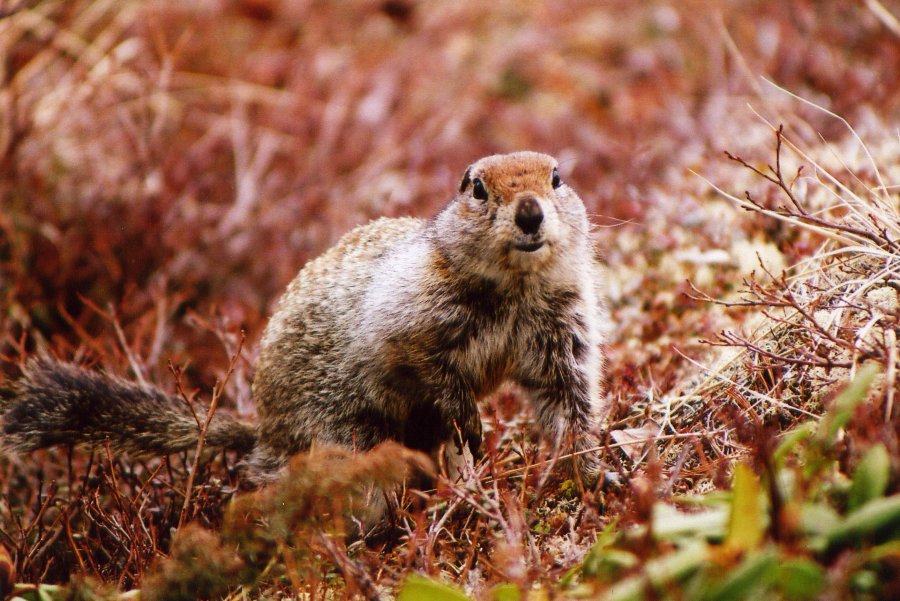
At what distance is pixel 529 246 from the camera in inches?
136

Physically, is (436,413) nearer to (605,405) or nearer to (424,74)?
(605,405)

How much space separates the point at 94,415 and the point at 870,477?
3.15m

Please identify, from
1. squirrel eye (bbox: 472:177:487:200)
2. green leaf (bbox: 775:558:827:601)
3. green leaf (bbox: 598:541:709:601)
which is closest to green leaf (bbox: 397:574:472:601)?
green leaf (bbox: 598:541:709:601)

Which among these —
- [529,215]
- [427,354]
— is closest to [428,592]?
[427,354]

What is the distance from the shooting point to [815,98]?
7191 millimetres

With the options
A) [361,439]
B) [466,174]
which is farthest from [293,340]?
[466,174]

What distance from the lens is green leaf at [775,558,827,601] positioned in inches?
81.5

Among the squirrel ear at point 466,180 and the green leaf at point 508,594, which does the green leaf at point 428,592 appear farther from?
the squirrel ear at point 466,180

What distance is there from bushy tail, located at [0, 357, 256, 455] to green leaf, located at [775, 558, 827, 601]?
2.77m

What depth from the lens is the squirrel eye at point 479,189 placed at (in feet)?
12.0

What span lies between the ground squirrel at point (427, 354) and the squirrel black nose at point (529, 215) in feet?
0.10

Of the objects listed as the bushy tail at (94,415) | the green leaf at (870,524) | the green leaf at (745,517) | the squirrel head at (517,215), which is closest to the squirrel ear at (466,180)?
the squirrel head at (517,215)

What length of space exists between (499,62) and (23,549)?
26.0 ft

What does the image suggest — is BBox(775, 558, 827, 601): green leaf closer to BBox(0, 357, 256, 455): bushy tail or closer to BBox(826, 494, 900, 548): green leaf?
BBox(826, 494, 900, 548): green leaf
